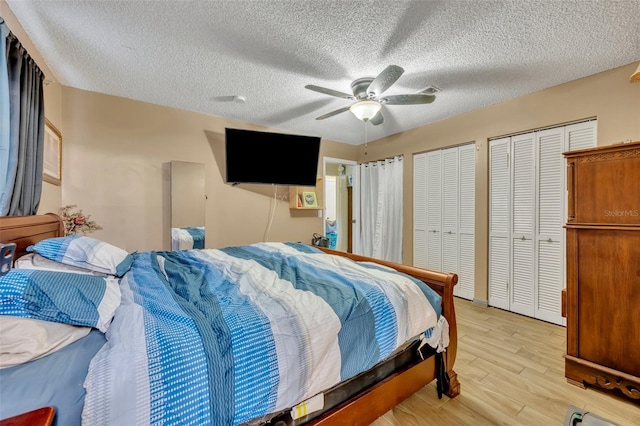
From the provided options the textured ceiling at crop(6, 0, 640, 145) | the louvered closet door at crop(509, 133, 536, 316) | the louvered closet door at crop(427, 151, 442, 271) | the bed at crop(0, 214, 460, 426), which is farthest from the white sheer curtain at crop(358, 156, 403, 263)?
the bed at crop(0, 214, 460, 426)

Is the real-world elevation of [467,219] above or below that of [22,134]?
below

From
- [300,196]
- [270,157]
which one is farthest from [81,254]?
[300,196]

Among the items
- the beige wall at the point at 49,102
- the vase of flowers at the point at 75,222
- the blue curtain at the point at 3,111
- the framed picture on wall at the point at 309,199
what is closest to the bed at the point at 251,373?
the blue curtain at the point at 3,111

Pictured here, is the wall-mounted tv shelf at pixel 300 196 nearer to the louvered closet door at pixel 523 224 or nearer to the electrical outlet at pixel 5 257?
the louvered closet door at pixel 523 224

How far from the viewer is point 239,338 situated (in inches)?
39.3

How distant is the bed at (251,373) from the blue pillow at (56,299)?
6 centimetres

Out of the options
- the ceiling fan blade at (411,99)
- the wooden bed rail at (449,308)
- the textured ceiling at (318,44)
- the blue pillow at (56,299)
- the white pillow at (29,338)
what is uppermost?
the textured ceiling at (318,44)

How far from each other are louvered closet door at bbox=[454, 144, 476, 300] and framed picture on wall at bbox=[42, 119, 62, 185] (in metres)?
4.37

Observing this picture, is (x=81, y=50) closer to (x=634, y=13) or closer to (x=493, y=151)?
(x=634, y=13)

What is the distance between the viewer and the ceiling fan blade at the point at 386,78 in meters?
1.82

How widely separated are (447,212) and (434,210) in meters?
0.19

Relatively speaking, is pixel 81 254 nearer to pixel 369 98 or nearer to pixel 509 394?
pixel 369 98

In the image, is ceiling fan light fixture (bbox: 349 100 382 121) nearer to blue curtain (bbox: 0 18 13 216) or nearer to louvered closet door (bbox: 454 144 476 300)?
louvered closet door (bbox: 454 144 476 300)

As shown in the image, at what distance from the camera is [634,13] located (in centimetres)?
165
